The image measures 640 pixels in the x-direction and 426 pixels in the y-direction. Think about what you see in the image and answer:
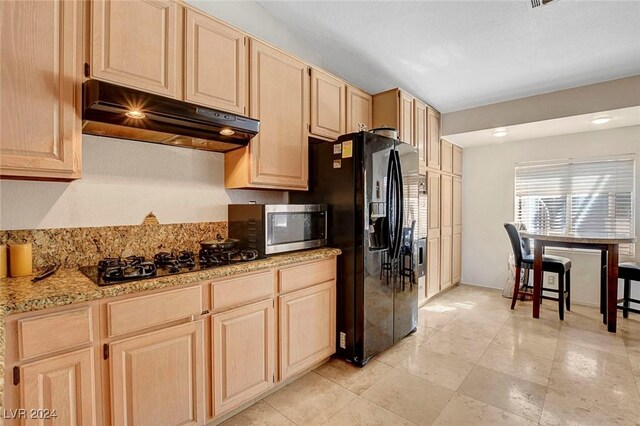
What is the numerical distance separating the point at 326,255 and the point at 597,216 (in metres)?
3.70

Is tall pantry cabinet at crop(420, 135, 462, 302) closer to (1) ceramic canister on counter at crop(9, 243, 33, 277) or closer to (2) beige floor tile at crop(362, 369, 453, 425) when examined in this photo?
(2) beige floor tile at crop(362, 369, 453, 425)

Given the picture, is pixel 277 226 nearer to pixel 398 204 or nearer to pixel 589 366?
pixel 398 204

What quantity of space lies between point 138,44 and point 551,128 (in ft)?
14.2

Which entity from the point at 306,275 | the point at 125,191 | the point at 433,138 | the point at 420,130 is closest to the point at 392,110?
the point at 420,130

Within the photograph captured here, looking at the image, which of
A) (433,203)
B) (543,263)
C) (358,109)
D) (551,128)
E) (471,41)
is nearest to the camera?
(471,41)

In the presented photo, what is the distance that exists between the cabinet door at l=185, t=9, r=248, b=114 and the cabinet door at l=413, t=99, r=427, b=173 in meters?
2.13

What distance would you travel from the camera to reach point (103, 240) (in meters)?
1.79

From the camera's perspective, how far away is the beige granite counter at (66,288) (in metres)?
1.09

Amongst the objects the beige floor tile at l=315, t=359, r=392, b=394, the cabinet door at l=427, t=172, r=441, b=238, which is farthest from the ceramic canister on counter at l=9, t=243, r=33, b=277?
the cabinet door at l=427, t=172, r=441, b=238

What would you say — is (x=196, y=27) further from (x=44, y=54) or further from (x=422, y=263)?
(x=422, y=263)

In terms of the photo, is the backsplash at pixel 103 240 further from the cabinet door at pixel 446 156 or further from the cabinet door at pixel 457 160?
the cabinet door at pixel 457 160

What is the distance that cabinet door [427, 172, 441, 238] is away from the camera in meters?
3.74

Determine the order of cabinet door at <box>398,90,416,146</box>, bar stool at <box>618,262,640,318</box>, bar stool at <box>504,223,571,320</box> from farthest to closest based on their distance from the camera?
bar stool at <box>504,223,571,320</box>
cabinet door at <box>398,90,416,146</box>
bar stool at <box>618,262,640,318</box>

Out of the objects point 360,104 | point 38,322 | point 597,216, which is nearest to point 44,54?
point 38,322
